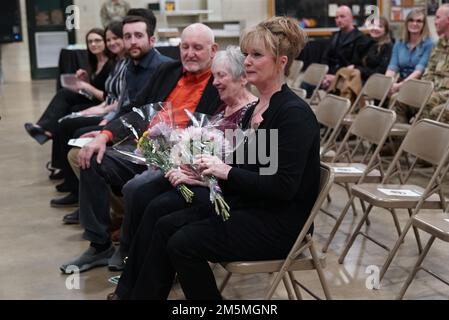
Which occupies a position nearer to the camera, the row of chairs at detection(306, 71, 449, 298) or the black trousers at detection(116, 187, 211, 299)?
the black trousers at detection(116, 187, 211, 299)

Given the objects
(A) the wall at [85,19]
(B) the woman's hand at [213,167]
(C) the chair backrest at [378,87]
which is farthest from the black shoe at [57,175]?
(A) the wall at [85,19]

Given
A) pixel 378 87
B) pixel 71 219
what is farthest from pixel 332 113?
pixel 71 219

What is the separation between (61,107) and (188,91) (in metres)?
2.58

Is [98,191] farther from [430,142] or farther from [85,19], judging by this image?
[85,19]

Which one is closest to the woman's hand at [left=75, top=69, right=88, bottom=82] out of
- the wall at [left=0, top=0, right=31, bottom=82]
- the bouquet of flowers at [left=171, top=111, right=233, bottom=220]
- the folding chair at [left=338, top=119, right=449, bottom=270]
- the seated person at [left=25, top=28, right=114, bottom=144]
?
the seated person at [left=25, top=28, right=114, bottom=144]

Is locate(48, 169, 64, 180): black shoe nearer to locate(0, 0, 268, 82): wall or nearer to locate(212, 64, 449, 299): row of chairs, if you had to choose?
locate(212, 64, 449, 299): row of chairs

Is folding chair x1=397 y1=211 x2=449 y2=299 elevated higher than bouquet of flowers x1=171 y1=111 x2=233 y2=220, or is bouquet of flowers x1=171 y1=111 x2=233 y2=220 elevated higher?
bouquet of flowers x1=171 y1=111 x2=233 y2=220

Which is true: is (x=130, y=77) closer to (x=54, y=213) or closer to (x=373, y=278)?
(x=54, y=213)

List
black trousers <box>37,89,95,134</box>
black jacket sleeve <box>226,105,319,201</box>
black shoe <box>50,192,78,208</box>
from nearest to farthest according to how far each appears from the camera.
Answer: black jacket sleeve <box>226,105,319,201</box>, black shoe <box>50,192,78,208</box>, black trousers <box>37,89,95,134</box>

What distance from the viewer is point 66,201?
5.27 m

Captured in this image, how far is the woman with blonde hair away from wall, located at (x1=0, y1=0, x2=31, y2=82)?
922 cm

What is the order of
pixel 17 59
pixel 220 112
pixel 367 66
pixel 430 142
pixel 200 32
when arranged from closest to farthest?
pixel 220 112, pixel 200 32, pixel 430 142, pixel 367 66, pixel 17 59

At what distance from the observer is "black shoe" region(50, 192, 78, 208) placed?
17.3ft

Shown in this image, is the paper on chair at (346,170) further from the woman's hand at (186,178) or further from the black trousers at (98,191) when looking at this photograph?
the woman's hand at (186,178)
